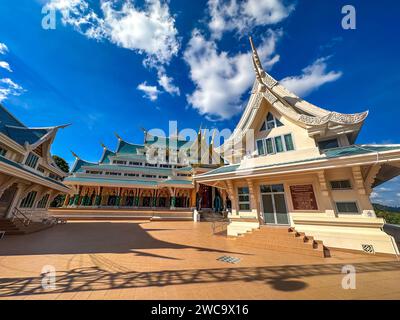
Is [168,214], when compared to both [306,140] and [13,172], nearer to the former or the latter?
[13,172]

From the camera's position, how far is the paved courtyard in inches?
131

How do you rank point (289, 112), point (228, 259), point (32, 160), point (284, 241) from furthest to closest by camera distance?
point (32, 160)
point (289, 112)
point (284, 241)
point (228, 259)

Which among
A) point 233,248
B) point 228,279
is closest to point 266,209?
point 233,248

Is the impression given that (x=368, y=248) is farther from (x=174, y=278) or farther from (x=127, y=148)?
(x=127, y=148)

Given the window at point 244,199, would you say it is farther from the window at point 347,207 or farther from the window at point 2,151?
the window at point 2,151

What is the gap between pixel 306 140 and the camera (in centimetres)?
834

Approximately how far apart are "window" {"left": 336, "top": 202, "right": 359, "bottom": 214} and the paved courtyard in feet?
5.52

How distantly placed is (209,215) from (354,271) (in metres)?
16.5

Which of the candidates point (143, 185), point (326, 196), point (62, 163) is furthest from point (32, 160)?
point (62, 163)

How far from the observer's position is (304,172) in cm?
747

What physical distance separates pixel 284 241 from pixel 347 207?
304cm

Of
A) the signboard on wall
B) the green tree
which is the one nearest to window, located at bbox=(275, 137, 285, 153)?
the signboard on wall
